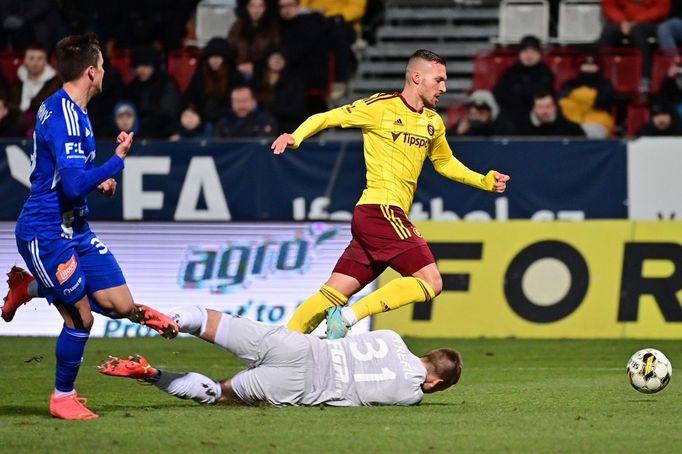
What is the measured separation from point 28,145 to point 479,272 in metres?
6.22

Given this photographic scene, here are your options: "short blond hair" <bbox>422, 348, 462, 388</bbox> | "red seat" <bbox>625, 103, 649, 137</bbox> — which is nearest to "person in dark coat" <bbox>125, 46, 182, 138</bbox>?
"red seat" <bbox>625, 103, 649, 137</bbox>

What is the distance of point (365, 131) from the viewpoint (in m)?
10.1

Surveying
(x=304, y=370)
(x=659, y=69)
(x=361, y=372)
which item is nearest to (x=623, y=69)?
(x=659, y=69)

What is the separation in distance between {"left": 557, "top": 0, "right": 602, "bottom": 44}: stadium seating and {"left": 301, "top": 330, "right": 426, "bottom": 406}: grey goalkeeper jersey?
1215 cm

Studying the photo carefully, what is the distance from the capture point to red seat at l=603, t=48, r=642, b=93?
18.7 m

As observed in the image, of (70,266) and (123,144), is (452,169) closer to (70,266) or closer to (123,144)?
(123,144)

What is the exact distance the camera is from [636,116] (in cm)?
1806

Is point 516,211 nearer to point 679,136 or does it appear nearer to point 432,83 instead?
point 679,136

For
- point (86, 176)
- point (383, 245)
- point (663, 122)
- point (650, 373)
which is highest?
point (86, 176)

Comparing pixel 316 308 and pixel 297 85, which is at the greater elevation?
pixel 297 85

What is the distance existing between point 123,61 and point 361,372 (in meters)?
12.7

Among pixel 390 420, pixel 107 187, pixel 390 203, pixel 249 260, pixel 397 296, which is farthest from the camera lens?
pixel 249 260

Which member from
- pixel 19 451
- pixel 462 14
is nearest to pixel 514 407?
pixel 19 451

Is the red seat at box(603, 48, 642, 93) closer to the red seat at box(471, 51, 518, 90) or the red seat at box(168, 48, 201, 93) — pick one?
the red seat at box(471, 51, 518, 90)
